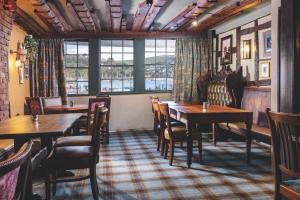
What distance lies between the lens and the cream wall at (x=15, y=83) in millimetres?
6176

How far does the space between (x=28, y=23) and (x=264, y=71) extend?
4780mm

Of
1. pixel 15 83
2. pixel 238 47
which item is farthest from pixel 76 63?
pixel 238 47

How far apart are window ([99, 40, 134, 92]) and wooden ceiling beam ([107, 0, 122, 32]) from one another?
0.60 metres

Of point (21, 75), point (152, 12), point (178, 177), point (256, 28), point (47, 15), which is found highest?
point (152, 12)

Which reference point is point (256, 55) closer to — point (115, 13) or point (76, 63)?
point (115, 13)

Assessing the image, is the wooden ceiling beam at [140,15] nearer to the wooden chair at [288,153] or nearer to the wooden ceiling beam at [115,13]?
the wooden ceiling beam at [115,13]

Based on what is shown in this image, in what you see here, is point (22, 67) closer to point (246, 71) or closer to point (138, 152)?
point (138, 152)

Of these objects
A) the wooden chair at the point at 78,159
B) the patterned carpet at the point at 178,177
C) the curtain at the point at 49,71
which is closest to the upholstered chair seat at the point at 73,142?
the wooden chair at the point at 78,159

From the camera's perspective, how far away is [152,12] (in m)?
6.02

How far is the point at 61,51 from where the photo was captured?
7.82 meters

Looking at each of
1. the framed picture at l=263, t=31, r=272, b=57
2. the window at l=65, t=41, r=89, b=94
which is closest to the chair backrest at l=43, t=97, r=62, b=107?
the window at l=65, t=41, r=89, b=94

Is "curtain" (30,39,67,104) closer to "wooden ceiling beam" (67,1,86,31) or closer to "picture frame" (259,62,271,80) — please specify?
"wooden ceiling beam" (67,1,86,31)

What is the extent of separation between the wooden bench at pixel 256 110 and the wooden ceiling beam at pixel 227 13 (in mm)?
1479

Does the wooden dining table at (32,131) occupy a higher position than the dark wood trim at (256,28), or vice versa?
the dark wood trim at (256,28)
